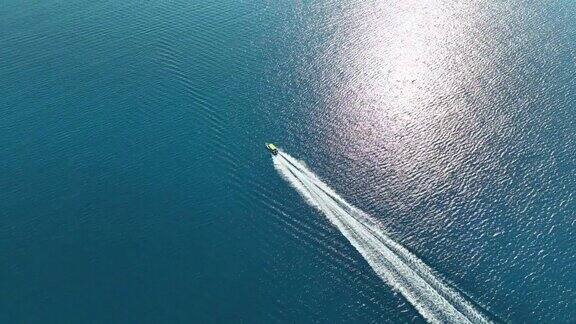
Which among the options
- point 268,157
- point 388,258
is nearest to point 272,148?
point 268,157

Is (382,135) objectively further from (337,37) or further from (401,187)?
(337,37)

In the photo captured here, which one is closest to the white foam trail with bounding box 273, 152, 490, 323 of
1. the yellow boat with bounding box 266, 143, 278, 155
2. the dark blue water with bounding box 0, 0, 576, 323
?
the dark blue water with bounding box 0, 0, 576, 323

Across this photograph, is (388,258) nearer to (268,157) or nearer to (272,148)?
(268,157)

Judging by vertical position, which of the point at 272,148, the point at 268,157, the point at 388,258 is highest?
the point at 272,148

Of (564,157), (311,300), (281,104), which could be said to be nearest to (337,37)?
(281,104)

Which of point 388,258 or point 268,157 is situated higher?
point 268,157

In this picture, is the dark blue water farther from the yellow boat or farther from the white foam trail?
the yellow boat
